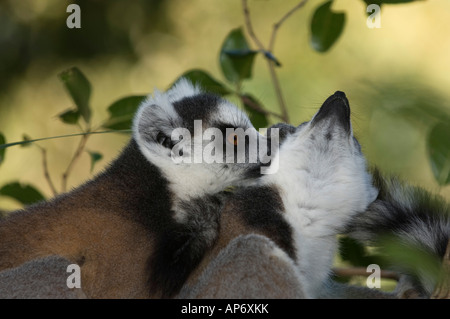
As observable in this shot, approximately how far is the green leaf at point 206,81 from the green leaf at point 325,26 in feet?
2.68

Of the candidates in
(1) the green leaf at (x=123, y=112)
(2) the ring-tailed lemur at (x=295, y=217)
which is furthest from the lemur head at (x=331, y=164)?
(1) the green leaf at (x=123, y=112)

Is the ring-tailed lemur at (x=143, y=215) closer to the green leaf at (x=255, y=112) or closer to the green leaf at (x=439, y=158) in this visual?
the green leaf at (x=255, y=112)

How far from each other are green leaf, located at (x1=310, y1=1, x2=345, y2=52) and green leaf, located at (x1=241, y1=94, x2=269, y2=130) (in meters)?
0.66

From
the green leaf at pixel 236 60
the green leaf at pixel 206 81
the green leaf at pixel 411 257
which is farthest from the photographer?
the green leaf at pixel 236 60

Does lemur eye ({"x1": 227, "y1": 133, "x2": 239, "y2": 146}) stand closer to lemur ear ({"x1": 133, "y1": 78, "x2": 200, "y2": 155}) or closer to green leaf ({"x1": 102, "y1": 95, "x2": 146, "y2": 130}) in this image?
lemur ear ({"x1": 133, "y1": 78, "x2": 200, "y2": 155})

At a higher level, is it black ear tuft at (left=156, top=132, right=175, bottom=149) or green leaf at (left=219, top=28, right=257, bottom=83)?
green leaf at (left=219, top=28, right=257, bottom=83)

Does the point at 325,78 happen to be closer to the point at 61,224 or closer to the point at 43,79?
the point at 61,224

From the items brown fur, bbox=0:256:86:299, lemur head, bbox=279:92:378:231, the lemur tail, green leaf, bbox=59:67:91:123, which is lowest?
brown fur, bbox=0:256:86:299

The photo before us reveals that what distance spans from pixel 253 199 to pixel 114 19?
23.5 feet

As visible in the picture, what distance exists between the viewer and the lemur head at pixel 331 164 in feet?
11.8

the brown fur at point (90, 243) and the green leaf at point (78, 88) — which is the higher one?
the green leaf at point (78, 88)

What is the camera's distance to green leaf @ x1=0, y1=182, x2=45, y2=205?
4.43 metres

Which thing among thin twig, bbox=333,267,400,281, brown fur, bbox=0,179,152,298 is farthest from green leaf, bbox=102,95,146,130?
thin twig, bbox=333,267,400,281

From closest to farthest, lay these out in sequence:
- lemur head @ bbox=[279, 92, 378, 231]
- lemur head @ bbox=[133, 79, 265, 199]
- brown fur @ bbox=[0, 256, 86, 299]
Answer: brown fur @ bbox=[0, 256, 86, 299] < lemur head @ bbox=[279, 92, 378, 231] < lemur head @ bbox=[133, 79, 265, 199]
